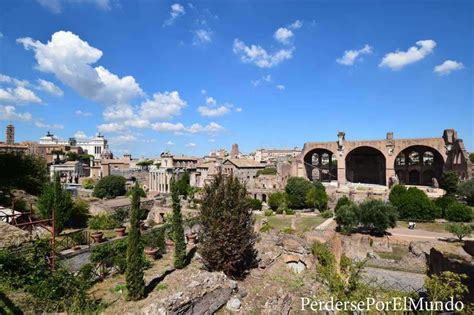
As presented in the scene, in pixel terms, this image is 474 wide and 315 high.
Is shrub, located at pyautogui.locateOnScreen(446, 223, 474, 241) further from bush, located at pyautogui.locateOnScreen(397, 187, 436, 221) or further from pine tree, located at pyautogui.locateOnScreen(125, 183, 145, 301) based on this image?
pine tree, located at pyautogui.locateOnScreen(125, 183, 145, 301)

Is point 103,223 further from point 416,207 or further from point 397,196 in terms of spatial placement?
point 397,196

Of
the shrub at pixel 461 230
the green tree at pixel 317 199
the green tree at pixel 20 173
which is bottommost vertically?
the shrub at pixel 461 230

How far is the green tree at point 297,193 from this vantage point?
3769cm

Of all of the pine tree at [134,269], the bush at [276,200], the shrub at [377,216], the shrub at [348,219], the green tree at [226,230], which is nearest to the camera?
the pine tree at [134,269]

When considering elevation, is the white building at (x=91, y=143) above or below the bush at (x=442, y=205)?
above

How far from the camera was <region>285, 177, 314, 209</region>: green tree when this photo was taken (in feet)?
124

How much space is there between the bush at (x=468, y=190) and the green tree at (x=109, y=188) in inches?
1917

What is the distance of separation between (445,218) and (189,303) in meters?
30.9

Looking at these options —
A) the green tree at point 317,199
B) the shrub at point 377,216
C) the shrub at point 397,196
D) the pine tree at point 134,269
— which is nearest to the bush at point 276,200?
the green tree at point 317,199

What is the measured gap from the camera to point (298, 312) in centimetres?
1075

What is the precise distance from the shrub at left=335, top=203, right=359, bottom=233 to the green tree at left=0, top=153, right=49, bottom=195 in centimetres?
2768

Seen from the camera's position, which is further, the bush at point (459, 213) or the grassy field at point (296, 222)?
the bush at point (459, 213)

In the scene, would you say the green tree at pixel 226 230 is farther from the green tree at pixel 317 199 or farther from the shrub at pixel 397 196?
the shrub at pixel 397 196

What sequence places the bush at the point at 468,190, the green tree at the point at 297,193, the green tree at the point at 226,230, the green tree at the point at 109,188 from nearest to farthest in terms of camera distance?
the green tree at the point at 226,230
the bush at the point at 468,190
the green tree at the point at 297,193
the green tree at the point at 109,188
